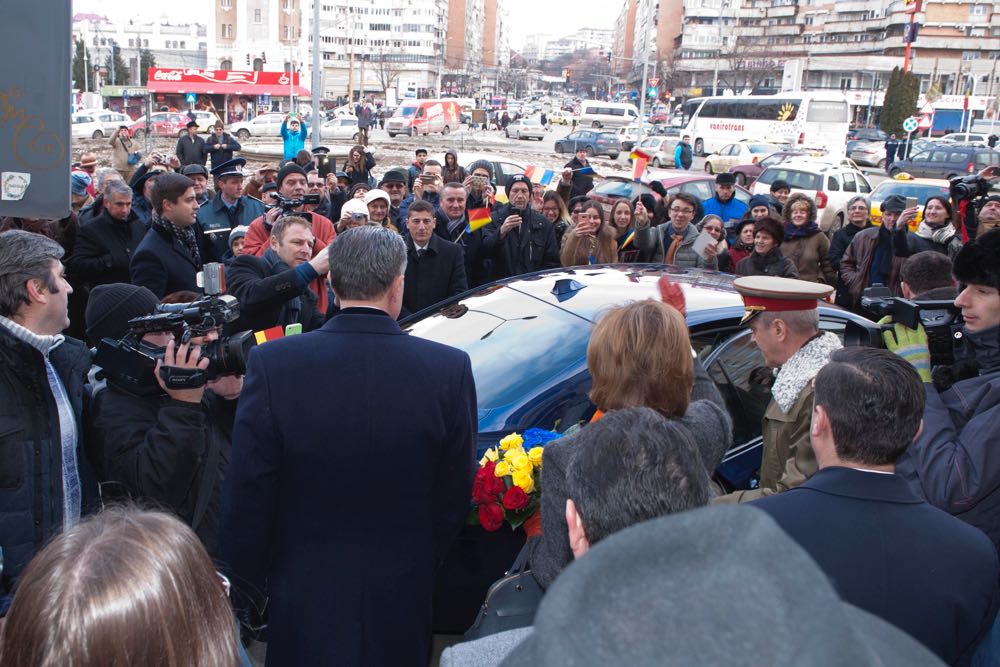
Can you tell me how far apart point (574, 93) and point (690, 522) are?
16107cm

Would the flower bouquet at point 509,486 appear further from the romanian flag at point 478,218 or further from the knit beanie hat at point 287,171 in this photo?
the knit beanie hat at point 287,171

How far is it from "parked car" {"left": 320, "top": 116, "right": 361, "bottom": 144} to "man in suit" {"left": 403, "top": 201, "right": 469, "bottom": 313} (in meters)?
36.4

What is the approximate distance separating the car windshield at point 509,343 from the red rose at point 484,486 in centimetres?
51

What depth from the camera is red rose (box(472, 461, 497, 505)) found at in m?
3.05

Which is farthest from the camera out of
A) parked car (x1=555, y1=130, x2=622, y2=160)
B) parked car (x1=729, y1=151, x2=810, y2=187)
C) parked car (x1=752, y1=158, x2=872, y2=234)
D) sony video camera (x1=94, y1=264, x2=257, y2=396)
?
parked car (x1=555, y1=130, x2=622, y2=160)

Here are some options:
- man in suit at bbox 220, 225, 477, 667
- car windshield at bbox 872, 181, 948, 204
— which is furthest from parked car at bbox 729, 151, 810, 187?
man in suit at bbox 220, 225, 477, 667

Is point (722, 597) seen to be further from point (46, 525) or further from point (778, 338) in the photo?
point (778, 338)

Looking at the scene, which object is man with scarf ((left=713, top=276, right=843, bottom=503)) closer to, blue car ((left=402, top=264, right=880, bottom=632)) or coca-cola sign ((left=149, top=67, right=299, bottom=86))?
blue car ((left=402, top=264, right=880, bottom=632))

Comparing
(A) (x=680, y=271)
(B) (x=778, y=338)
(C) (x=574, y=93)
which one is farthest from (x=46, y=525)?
(C) (x=574, y=93)

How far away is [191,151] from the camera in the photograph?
1672 centimetres

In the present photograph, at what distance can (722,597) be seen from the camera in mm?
747

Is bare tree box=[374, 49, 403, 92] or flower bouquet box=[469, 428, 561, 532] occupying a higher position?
bare tree box=[374, 49, 403, 92]

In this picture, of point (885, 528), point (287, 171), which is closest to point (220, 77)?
point (287, 171)

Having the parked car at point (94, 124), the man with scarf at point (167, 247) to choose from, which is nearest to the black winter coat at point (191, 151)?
the man with scarf at point (167, 247)
